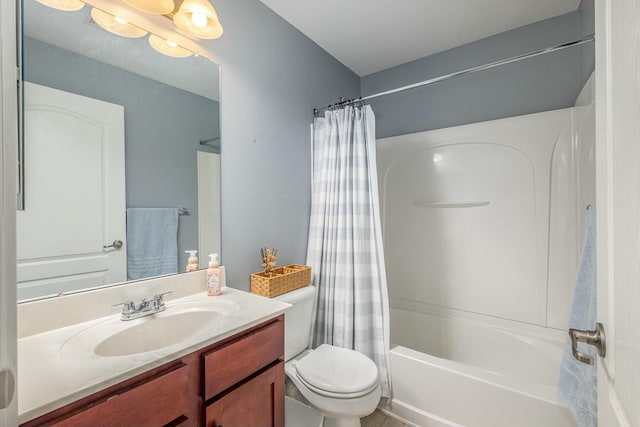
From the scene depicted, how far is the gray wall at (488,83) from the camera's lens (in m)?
1.91

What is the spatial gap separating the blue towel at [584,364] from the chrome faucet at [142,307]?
1646mm

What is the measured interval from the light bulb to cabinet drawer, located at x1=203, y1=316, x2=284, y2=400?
1.35 m

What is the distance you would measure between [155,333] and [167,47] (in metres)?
1.27

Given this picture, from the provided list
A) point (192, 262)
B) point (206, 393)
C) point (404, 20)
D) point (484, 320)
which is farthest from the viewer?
point (484, 320)

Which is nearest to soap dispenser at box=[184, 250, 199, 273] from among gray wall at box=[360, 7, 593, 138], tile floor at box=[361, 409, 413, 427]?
tile floor at box=[361, 409, 413, 427]

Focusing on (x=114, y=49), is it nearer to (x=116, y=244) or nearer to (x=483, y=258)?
(x=116, y=244)

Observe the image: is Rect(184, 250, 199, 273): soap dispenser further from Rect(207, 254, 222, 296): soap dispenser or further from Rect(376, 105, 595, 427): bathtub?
Rect(376, 105, 595, 427): bathtub

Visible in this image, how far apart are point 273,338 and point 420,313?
61.3 inches

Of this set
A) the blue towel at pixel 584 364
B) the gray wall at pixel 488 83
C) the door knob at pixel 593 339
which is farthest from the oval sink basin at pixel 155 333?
the gray wall at pixel 488 83

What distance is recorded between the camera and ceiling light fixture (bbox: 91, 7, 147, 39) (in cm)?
112

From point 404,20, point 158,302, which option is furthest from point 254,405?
point 404,20

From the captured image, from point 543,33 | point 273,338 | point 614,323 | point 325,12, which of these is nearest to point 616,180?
point 614,323

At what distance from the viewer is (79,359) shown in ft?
2.51

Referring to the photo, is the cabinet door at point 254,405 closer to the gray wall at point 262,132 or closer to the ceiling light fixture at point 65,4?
the gray wall at point 262,132
